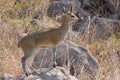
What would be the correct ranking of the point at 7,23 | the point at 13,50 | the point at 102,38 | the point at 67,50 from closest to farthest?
the point at 67,50
the point at 13,50
the point at 7,23
the point at 102,38

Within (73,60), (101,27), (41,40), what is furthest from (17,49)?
(101,27)

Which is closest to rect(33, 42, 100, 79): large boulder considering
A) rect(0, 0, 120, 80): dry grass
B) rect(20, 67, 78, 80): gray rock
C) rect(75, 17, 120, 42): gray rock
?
rect(0, 0, 120, 80): dry grass

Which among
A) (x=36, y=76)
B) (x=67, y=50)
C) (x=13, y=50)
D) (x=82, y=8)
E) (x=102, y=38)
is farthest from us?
(x=82, y=8)

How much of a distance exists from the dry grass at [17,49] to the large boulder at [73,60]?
18 cm

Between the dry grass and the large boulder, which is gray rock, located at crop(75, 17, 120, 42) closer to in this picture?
the dry grass

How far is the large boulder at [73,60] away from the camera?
6.53 metres

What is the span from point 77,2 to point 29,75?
5.78 m

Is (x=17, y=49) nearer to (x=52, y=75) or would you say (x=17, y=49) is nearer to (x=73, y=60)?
(x=73, y=60)

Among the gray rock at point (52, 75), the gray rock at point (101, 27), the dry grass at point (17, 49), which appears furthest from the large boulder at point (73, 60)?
the gray rock at point (101, 27)

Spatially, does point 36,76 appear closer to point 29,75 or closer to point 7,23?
point 29,75

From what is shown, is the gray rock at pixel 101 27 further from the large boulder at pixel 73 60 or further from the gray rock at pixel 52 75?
the gray rock at pixel 52 75

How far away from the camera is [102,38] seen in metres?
9.27

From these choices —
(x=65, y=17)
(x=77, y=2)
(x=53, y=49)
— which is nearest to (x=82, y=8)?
(x=77, y=2)

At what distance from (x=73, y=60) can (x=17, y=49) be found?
1.13m
